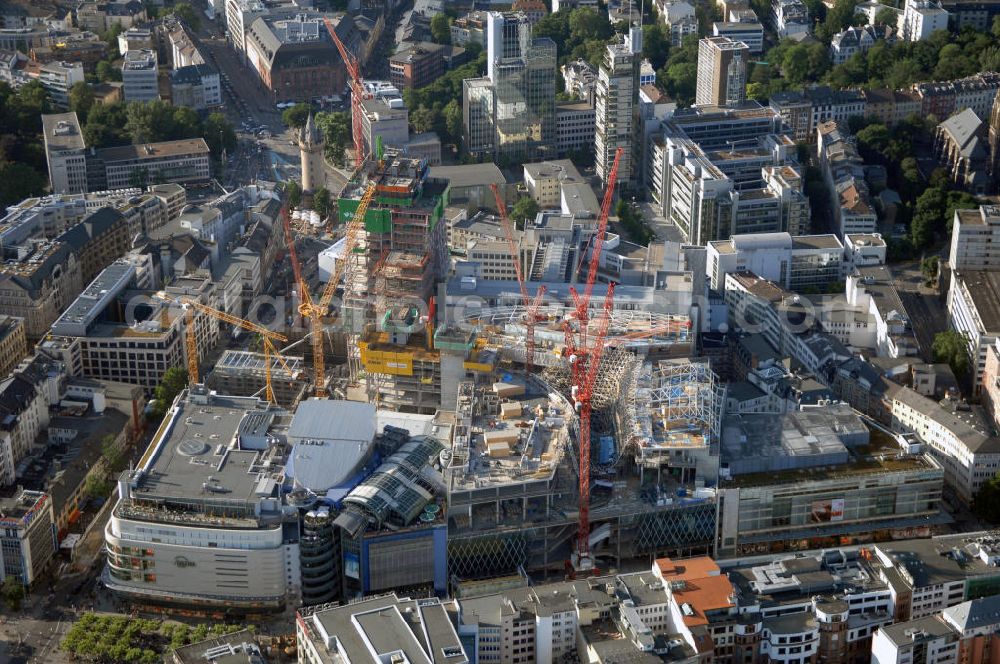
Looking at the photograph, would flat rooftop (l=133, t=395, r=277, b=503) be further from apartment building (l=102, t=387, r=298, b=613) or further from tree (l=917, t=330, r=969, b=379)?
tree (l=917, t=330, r=969, b=379)

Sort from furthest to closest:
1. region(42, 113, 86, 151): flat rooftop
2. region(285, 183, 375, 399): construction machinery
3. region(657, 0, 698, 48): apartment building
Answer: region(657, 0, 698, 48): apartment building < region(42, 113, 86, 151): flat rooftop < region(285, 183, 375, 399): construction machinery

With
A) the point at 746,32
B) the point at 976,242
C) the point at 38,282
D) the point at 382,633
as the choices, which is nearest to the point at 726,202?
the point at 976,242

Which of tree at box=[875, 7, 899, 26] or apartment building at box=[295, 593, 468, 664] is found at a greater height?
tree at box=[875, 7, 899, 26]

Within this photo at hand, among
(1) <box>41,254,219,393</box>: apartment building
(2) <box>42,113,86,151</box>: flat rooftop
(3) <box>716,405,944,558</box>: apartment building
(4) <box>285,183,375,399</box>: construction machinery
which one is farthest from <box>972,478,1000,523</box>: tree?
(2) <box>42,113,86,151</box>: flat rooftop

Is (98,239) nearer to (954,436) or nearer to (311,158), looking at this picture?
(311,158)

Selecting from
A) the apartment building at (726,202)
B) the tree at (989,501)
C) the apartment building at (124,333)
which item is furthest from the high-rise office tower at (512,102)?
the tree at (989,501)

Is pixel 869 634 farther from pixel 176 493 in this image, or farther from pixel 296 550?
pixel 176 493
